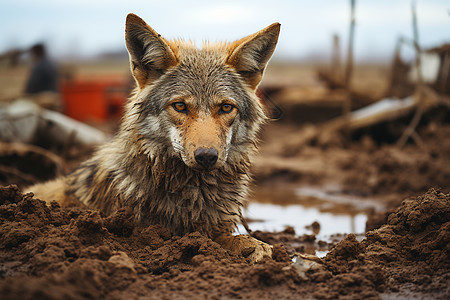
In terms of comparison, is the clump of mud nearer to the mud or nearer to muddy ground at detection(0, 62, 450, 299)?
muddy ground at detection(0, 62, 450, 299)

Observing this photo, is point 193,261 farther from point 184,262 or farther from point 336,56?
point 336,56

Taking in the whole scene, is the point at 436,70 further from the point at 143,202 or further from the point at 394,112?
the point at 143,202

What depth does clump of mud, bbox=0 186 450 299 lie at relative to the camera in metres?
2.84

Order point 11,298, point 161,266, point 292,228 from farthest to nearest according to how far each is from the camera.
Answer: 1. point 292,228
2. point 161,266
3. point 11,298

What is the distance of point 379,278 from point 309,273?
467mm

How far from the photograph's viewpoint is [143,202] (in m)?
3.84

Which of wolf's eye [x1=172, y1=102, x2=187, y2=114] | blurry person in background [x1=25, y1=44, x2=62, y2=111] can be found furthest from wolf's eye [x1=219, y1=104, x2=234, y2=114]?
blurry person in background [x1=25, y1=44, x2=62, y2=111]

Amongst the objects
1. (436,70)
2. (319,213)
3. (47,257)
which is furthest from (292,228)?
(436,70)

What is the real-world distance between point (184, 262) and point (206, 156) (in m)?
0.84

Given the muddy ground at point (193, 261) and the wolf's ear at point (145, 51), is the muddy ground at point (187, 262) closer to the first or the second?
the muddy ground at point (193, 261)

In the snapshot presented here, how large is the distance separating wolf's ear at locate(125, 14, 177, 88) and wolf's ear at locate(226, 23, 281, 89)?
1.92ft

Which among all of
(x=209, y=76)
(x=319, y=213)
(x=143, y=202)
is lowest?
(x=319, y=213)

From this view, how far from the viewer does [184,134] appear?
142 inches

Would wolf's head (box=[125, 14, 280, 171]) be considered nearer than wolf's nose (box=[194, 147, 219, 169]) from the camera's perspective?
No
